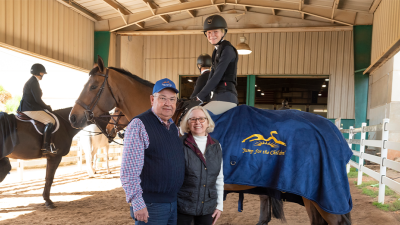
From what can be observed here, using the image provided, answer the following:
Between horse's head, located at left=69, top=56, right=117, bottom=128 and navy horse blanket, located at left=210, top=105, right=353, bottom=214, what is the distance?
137 cm

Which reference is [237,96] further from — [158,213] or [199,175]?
[158,213]

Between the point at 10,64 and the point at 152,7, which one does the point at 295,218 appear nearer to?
the point at 152,7

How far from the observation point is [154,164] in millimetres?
1659

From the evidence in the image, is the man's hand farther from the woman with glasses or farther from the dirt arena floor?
the dirt arena floor

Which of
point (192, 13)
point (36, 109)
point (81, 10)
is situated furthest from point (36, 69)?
point (192, 13)

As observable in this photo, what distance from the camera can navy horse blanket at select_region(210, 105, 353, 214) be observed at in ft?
A: 7.68

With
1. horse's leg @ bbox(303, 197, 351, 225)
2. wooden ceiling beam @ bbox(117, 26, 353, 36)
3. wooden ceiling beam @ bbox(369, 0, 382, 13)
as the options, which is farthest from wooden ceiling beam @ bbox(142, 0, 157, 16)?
horse's leg @ bbox(303, 197, 351, 225)

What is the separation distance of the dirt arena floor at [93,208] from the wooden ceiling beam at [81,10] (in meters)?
5.90

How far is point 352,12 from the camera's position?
33.2ft

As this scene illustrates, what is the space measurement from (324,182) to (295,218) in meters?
2.45


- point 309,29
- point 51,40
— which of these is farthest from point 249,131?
point 309,29

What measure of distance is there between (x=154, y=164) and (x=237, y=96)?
3.60 metres

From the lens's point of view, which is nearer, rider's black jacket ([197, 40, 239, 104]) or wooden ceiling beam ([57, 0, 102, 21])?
rider's black jacket ([197, 40, 239, 104])

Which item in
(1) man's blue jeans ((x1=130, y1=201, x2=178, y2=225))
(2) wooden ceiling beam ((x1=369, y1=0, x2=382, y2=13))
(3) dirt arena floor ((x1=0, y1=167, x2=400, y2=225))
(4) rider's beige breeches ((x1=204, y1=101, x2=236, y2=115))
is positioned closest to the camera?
(1) man's blue jeans ((x1=130, y1=201, x2=178, y2=225))
